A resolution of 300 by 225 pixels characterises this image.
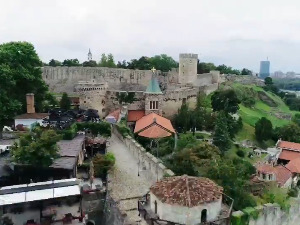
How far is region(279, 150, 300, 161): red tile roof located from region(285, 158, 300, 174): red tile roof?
6.50 feet

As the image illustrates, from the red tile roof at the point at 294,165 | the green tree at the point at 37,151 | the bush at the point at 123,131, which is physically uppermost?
the green tree at the point at 37,151

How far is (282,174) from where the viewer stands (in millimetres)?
34562

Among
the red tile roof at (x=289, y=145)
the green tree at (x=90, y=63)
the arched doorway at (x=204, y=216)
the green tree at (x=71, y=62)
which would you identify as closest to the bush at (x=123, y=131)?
the arched doorway at (x=204, y=216)

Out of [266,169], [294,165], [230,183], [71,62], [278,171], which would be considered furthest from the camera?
[71,62]

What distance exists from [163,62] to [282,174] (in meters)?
37.9

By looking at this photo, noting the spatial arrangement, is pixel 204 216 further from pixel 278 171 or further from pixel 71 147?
pixel 278 171

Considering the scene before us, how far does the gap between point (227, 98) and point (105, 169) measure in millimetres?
27759

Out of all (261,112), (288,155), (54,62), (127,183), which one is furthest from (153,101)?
(54,62)

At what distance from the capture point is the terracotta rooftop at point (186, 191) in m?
14.0

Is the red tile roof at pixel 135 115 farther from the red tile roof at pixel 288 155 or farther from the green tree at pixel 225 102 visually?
the red tile roof at pixel 288 155

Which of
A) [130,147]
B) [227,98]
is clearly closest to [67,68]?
[227,98]

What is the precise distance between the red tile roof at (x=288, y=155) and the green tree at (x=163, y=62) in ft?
94.3

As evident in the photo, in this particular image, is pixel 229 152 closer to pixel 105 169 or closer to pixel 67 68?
pixel 105 169

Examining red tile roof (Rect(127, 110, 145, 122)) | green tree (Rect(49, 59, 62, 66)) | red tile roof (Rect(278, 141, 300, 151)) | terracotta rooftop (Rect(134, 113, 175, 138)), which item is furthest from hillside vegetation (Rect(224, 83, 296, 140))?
green tree (Rect(49, 59, 62, 66))
